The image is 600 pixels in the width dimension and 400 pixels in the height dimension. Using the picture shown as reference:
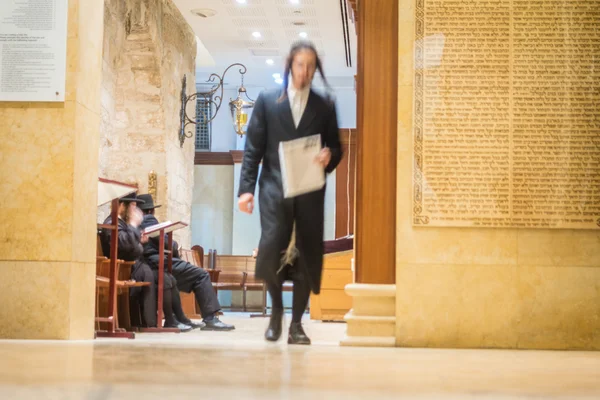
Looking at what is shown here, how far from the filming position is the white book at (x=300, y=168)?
13.5 feet

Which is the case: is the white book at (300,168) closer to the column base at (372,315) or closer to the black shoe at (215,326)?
the column base at (372,315)

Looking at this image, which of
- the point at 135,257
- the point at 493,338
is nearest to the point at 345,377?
the point at 493,338

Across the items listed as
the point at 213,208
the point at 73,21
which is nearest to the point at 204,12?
the point at 213,208

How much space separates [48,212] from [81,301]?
1.69ft

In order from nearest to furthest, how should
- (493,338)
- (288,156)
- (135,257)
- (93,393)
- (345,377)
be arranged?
1. (93,393)
2. (345,377)
3. (288,156)
4. (493,338)
5. (135,257)

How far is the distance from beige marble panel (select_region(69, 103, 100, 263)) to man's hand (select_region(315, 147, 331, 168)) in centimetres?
138

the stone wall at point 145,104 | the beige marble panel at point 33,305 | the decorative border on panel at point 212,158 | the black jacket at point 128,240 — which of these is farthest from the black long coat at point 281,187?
the decorative border on panel at point 212,158

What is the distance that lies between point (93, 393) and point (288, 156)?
2.40m

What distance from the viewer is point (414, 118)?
4.66 meters

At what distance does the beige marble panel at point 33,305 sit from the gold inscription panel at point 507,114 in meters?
1.91

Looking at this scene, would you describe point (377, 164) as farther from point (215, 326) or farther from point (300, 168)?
point (215, 326)

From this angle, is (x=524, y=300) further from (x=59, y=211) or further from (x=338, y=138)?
(x=59, y=211)

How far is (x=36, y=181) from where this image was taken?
4.65 m

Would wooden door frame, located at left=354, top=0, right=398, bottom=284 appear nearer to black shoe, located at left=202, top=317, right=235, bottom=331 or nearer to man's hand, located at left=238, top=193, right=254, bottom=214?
man's hand, located at left=238, top=193, right=254, bottom=214
